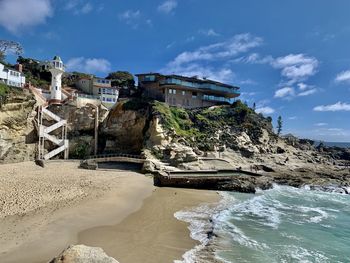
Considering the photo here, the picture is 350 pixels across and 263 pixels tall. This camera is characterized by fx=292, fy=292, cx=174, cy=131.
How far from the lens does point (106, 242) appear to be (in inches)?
597

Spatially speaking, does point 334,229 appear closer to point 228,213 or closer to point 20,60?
point 228,213

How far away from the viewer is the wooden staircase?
1743 inches

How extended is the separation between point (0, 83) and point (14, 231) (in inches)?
1380

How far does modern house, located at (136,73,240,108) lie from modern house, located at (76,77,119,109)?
8.32m

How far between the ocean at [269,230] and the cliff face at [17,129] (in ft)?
98.1

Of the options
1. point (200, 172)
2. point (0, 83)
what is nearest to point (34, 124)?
point (0, 83)

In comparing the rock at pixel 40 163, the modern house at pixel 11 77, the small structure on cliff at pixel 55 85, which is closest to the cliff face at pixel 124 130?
the small structure on cliff at pixel 55 85

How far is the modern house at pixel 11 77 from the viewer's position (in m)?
46.6

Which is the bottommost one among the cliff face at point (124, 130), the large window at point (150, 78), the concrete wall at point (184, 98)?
the cliff face at point (124, 130)

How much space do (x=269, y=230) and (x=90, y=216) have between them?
1182 cm

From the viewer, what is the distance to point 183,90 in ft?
203

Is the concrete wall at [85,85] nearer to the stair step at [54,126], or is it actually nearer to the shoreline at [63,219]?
the stair step at [54,126]

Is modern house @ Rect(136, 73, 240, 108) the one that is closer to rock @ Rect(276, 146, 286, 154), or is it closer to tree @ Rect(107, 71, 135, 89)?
tree @ Rect(107, 71, 135, 89)

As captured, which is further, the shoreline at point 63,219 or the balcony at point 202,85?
the balcony at point 202,85
